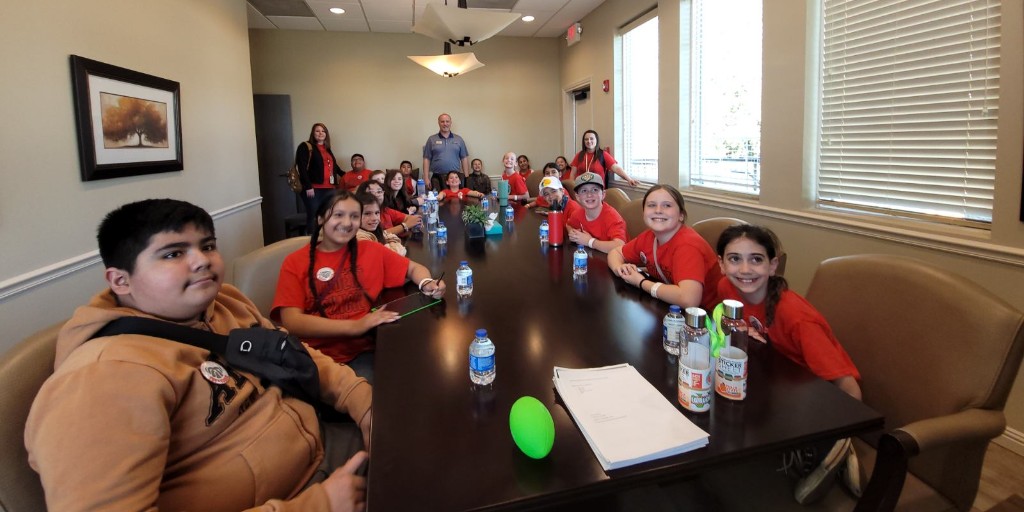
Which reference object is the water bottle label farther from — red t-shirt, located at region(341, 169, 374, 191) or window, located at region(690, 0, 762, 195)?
red t-shirt, located at region(341, 169, 374, 191)

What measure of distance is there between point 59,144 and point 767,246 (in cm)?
297

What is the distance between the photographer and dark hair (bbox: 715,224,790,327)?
4.51 feet

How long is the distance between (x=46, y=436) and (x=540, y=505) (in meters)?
0.72

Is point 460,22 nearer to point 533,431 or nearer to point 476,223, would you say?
Answer: point 476,223

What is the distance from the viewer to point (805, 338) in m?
1.22

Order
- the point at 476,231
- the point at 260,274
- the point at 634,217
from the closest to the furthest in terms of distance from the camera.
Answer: the point at 260,274 < the point at 476,231 < the point at 634,217

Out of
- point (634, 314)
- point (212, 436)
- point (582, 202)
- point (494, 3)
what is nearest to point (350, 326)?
point (212, 436)

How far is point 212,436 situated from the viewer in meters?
0.93

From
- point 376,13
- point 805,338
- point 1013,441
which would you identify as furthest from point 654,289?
point 376,13

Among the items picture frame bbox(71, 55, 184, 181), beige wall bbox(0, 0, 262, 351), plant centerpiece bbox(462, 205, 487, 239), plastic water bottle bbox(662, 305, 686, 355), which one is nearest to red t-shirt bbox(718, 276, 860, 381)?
plastic water bottle bbox(662, 305, 686, 355)

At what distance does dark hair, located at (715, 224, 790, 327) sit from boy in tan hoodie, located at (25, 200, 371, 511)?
1121mm

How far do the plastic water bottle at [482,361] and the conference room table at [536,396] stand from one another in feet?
0.06

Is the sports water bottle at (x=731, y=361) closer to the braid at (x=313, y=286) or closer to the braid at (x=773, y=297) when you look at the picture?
the braid at (x=773, y=297)

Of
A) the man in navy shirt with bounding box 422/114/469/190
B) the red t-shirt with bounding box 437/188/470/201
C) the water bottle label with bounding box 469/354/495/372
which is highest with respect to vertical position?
the man in navy shirt with bounding box 422/114/469/190
